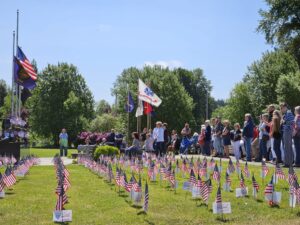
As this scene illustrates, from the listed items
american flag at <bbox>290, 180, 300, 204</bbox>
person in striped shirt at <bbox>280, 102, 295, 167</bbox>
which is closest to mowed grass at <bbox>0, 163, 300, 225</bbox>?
american flag at <bbox>290, 180, 300, 204</bbox>

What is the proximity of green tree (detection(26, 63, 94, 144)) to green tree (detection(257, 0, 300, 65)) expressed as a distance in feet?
118

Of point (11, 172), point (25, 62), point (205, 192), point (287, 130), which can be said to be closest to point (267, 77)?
point (25, 62)

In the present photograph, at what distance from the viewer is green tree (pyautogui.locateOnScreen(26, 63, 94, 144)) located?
2736 inches

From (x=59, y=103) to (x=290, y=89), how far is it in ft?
120

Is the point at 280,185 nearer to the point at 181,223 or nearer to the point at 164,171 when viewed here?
the point at 164,171

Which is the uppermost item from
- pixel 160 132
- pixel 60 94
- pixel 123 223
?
pixel 60 94

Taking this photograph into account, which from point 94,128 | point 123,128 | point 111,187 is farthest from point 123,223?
point 94,128

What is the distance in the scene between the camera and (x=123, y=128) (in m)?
70.2

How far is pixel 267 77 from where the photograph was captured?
Result: 58.2 meters

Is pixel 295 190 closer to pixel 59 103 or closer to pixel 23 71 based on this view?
pixel 23 71

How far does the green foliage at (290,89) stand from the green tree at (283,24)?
7.10 meters

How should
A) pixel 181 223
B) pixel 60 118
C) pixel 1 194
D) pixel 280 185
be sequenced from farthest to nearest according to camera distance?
pixel 60 118 < pixel 280 185 < pixel 1 194 < pixel 181 223

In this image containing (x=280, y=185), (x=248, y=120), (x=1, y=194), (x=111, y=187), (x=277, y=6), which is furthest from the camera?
(x=277, y=6)

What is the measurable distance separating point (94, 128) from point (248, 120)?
58648 mm
